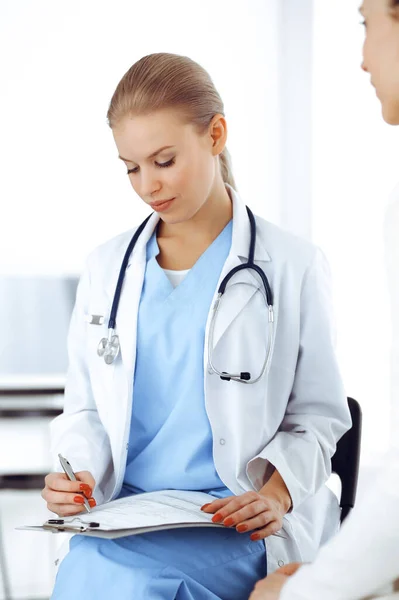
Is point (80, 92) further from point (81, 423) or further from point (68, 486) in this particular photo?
point (68, 486)

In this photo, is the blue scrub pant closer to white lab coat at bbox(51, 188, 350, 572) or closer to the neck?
white lab coat at bbox(51, 188, 350, 572)

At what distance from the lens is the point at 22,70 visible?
3455 mm

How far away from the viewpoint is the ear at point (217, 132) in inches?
51.3

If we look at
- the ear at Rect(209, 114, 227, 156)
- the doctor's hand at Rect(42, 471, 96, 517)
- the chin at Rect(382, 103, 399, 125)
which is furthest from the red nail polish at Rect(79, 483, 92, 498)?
the chin at Rect(382, 103, 399, 125)

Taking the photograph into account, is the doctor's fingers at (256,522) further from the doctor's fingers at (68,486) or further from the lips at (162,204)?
the lips at (162,204)

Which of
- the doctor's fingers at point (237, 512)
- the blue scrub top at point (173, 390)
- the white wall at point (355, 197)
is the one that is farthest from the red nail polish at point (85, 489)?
the white wall at point (355, 197)

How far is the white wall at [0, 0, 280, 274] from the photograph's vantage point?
3.46 metres

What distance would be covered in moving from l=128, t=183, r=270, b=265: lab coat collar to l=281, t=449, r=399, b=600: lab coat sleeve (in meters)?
0.64

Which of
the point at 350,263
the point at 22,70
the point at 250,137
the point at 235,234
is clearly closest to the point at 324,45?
the point at 250,137

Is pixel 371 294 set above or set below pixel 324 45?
below

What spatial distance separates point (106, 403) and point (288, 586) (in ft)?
2.01

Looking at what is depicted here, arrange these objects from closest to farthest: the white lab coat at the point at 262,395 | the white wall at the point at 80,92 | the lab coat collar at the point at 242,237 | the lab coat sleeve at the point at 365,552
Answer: the lab coat sleeve at the point at 365,552 → the white lab coat at the point at 262,395 → the lab coat collar at the point at 242,237 → the white wall at the point at 80,92

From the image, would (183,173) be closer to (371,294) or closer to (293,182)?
(371,294)

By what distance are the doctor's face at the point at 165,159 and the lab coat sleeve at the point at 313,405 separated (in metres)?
0.25
